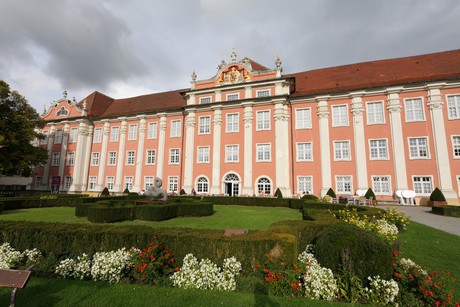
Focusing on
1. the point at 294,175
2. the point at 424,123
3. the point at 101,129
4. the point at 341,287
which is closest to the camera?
the point at 341,287

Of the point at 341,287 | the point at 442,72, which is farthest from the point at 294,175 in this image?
the point at 341,287

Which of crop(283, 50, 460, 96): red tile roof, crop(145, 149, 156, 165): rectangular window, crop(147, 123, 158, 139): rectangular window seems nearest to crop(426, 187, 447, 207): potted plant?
crop(283, 50, 460, 96): red tile roof

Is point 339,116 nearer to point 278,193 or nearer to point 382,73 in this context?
point 382,73

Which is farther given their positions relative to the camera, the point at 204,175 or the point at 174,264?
the point at 204,175

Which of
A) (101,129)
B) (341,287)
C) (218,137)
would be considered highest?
(101,129)

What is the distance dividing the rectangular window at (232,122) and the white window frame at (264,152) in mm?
3771

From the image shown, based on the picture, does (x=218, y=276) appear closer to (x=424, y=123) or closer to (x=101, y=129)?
(x=424, y=123)

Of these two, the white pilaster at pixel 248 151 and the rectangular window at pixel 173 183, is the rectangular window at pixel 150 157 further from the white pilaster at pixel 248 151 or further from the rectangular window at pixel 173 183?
the white pilaster at pixel 248 151

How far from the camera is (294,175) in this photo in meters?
26.0

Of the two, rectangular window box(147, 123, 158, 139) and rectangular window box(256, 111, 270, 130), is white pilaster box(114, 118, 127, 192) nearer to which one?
rectangular window box(147, 123, 158, 139)

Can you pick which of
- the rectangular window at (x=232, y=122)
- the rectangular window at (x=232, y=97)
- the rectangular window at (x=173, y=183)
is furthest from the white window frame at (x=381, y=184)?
the rectangular window at (x=173, y=183)

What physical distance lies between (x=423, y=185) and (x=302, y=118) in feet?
42.8

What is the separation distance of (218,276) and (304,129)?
23.8 m

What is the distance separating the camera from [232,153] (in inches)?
1108
